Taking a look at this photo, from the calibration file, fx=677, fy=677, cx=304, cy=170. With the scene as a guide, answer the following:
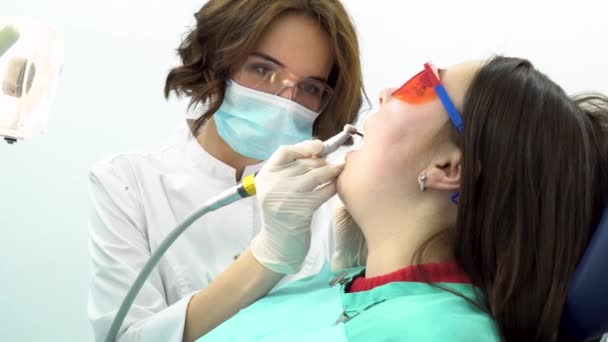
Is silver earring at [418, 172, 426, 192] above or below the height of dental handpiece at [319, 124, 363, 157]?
below

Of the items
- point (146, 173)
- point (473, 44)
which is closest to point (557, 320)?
point (146, 173)

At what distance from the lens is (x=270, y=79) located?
184 centimetres

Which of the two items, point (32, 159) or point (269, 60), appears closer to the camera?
point (269, 60)

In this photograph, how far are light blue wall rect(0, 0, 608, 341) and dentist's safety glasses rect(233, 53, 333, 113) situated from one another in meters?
0.86

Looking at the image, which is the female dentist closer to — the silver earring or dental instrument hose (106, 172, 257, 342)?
dental instrument hose (106, 172, 257, 342)

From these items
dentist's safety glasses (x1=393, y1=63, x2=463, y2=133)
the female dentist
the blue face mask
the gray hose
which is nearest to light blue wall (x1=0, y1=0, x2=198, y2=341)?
the female dentist

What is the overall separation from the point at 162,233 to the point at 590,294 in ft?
3.51

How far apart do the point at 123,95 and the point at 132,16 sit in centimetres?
32

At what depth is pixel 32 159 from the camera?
2590 millimetres

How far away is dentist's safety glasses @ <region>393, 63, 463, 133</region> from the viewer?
127 cm

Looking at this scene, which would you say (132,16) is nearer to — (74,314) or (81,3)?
(81,3)

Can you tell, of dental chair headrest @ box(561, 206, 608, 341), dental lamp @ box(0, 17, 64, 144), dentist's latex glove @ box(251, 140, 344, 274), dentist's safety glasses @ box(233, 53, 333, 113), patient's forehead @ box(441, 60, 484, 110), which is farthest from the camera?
dentist's safety glasses @ box(233, 53, 333, 113)

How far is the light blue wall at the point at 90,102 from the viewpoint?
2.53m

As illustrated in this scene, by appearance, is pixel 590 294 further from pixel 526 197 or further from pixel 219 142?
pixel 219 142
